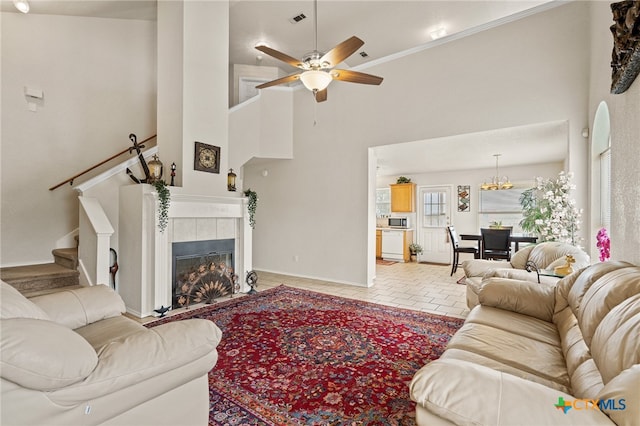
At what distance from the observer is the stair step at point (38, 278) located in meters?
3.25

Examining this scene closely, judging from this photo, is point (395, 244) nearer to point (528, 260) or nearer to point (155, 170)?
point (528, 260)

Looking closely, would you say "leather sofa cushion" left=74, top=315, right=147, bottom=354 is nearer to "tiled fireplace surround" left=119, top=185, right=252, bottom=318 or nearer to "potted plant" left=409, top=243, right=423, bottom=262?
"tiled fireplace surround" left=119, top=185, right=252, bottom=318

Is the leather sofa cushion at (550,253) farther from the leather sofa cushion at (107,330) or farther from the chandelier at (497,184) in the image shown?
the leather sofa cushion at (107,330)

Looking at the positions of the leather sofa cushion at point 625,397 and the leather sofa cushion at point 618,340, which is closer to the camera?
the leather sofa cushion at point 625,397

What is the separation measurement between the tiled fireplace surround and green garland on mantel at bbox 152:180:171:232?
0.06 meters

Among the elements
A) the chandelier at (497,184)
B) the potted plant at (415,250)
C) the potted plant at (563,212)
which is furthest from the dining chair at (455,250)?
the potted plant at (563,212)

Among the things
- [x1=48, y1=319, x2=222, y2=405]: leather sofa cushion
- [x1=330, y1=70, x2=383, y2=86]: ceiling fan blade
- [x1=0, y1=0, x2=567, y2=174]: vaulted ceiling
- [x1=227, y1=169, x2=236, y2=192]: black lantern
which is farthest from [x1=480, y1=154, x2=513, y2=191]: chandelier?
[x1=48, y1=319, x2=222, y2=405]: leather sofa cushion

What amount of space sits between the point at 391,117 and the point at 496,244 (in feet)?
10.6

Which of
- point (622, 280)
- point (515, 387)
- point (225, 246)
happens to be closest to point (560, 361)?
point (622, 280)

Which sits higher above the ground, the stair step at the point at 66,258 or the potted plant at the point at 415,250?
the stair step at the point at 66,258

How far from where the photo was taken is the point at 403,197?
335 inches

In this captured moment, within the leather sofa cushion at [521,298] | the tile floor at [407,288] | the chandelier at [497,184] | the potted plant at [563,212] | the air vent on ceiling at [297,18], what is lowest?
the tile floor at [407,288]

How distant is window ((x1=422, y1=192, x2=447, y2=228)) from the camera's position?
816 centimetres

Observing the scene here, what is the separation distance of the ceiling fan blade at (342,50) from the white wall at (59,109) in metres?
4.00
